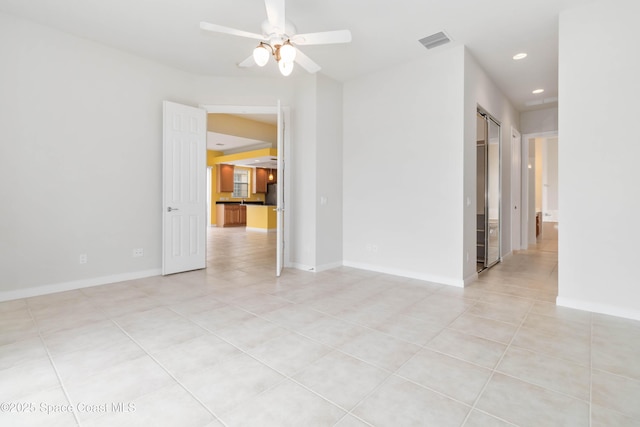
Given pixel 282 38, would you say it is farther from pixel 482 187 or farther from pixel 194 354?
Answer: pixel 482 187

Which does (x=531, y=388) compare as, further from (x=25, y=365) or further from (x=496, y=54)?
(x=496, y=54)

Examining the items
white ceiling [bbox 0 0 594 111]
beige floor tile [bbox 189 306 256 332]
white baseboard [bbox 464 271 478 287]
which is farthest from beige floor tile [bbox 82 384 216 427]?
white baseboard [bbox 464 271 478 287]

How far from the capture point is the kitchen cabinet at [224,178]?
12.1 m

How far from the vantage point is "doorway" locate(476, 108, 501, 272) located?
5.00 meters

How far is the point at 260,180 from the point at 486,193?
32.7 ft

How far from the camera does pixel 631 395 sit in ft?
5.75

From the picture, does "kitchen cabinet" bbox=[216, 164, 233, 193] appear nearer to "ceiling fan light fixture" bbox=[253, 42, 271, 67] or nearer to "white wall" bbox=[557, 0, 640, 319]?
"ceiling fan light fixture" bbox=[253, 42, 271, 67]

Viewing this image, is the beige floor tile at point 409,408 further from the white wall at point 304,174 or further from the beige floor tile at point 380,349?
the white wall at point 304,174

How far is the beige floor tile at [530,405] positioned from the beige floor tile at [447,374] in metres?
0.07

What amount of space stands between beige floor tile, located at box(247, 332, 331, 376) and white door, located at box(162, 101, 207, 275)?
277 cm

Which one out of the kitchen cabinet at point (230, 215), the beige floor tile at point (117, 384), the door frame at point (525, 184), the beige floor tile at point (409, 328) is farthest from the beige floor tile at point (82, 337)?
the kitchen cabinet at point (230, 215)

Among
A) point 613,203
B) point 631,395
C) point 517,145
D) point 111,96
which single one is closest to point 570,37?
point 613,203

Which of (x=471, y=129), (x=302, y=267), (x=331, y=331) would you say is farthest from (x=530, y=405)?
(x=302, y=267)

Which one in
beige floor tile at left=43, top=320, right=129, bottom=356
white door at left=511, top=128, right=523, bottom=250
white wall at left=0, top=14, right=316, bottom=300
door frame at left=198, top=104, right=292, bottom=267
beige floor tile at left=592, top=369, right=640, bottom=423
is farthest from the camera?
white door at left=511, top=128, right=523, bottom=250
